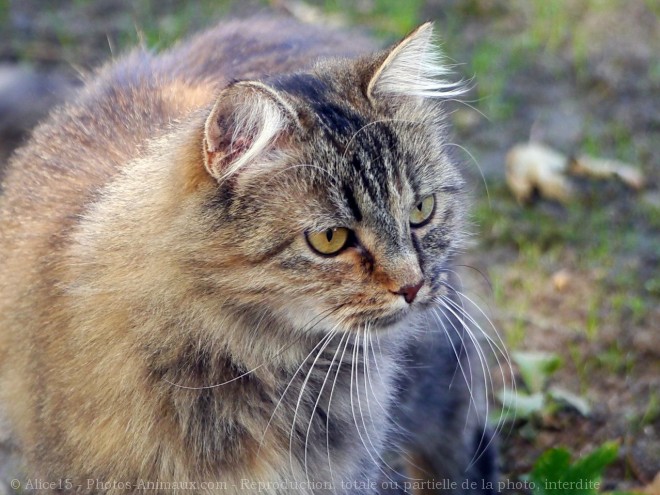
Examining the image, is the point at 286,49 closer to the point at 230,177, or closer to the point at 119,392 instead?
the point at 230,177

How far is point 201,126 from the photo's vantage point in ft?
6.66

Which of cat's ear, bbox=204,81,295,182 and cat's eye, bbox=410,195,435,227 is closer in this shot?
cat's ear, bbox=204,81,295,182

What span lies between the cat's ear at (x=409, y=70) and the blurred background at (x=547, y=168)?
560 millimetres

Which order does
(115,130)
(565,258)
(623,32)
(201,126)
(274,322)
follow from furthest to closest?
(623,32) < (565,258) < (115,130) < (274,322) < (201,126)

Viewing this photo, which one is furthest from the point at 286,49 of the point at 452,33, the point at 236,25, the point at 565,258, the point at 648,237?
the point at 452,33

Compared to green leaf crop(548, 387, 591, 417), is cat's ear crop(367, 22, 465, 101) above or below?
Result: above

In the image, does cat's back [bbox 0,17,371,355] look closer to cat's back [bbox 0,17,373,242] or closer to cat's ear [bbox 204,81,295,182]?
cat's back [bbox 0,17,373,242]

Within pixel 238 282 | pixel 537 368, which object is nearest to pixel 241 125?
pixel 238 282

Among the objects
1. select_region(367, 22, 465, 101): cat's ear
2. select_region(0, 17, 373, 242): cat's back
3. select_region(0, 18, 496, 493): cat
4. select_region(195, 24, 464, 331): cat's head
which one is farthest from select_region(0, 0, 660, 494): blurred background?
select_region(195, 24, 464, 331): cat's head

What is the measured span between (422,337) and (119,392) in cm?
92

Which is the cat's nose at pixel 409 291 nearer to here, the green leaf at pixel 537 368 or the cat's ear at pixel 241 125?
the cat's ear at pixel 241 125

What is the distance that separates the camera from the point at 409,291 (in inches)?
83.2

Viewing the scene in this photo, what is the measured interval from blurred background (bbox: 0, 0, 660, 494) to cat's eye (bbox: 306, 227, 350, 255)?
37.9 inches

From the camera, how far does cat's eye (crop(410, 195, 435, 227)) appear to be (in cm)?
224
